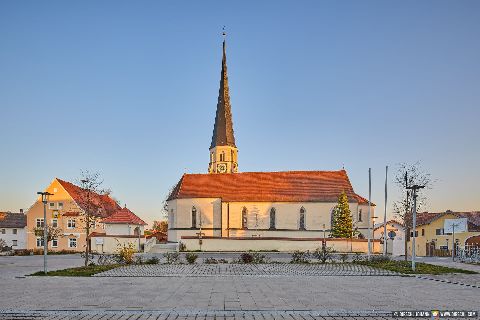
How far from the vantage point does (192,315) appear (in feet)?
42.2

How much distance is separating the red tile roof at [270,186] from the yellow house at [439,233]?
1203 centimetres

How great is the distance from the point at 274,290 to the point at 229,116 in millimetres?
70673

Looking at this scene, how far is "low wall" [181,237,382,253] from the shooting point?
5384 cm

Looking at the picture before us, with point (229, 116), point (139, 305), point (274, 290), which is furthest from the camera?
point (229, 116)

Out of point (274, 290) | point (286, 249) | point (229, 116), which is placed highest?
point (229, 116)

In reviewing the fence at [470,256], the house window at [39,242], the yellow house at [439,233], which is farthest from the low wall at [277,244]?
the house window at [39,242]

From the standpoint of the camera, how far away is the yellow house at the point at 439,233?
226 feet

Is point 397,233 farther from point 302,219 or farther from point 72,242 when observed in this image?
point 72,242

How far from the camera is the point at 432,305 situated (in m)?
14.7

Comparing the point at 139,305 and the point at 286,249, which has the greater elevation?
the point at 139,305

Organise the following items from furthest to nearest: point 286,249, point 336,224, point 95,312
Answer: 1. point 336,224
2. point 286,249
3. point 95,312

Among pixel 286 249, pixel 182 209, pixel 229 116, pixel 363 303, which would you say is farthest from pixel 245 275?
pixel 229 116

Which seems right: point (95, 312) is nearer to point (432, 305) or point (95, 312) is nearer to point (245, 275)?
point (432, 305)

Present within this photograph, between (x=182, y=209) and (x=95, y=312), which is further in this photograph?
(x=182, y=209)
